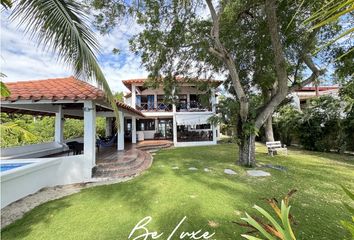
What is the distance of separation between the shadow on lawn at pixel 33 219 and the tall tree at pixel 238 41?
358 inches

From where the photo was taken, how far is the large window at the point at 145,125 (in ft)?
96.1

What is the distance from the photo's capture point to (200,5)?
11711 millimetres

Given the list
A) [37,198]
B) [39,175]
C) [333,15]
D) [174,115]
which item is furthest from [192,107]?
[333,15]

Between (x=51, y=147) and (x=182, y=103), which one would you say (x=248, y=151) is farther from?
(x=182, y=103)

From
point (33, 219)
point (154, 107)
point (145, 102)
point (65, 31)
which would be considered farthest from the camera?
point (145, 102)

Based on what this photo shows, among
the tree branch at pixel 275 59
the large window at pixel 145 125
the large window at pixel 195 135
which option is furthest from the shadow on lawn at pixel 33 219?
the large window at pixel 145 125

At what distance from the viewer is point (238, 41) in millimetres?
13484

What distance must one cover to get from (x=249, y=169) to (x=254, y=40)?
26.0 feet

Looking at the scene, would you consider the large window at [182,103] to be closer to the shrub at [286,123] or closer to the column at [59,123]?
the shrub at [286,123]

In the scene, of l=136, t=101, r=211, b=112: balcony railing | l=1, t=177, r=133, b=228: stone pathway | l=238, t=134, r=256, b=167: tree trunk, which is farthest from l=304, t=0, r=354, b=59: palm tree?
l=136, t=101, r=211, b=112: balcony railing

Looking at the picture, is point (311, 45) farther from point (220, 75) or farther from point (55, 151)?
point (55, 151)

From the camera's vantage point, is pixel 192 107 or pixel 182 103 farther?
pixel 192 107

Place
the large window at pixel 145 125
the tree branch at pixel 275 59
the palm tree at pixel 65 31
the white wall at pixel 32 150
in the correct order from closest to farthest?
1. the palm tree at pixel 65 31
2. the tree branch at pixel 275 59
3. the white wall at pixel 32 150
4. the large window at pixel 145 125

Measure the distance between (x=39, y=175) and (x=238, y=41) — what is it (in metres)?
13.3
